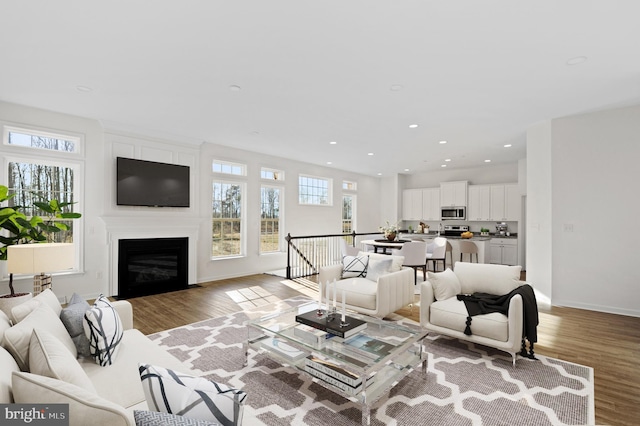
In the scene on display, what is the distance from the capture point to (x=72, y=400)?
984 mm

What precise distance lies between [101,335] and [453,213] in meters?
9.02

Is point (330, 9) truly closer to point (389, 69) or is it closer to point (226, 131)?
point (389, 69)

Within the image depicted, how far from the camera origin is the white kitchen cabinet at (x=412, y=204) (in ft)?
32.9

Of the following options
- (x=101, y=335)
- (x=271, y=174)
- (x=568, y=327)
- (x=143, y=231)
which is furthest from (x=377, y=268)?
(x=271, y=174)

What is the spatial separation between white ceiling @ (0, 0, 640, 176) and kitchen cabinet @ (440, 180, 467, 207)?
3994 millimetres

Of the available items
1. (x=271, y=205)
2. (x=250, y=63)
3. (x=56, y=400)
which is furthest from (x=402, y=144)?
(x=56, y=400)

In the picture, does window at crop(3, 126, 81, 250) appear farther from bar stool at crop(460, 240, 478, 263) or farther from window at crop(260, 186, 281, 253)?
bar stool at crop(460, 240, 478, 263)

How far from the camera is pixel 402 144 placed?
246 inches

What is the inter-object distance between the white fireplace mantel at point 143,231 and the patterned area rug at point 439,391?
2.59 metres

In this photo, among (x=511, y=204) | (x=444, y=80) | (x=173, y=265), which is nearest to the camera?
(x=444, y=80)

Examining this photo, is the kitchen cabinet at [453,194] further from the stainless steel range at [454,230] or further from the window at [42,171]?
the window at [42,171]

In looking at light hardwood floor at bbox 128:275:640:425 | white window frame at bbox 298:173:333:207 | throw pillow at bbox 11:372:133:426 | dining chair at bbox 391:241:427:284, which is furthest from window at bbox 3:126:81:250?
dining chair at bbox 391:241:427:284

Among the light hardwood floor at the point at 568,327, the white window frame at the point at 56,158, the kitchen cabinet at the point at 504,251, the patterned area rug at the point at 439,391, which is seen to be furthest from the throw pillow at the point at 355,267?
the kitchen cabinet at the point at 504,251

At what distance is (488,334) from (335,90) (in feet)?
9.88
